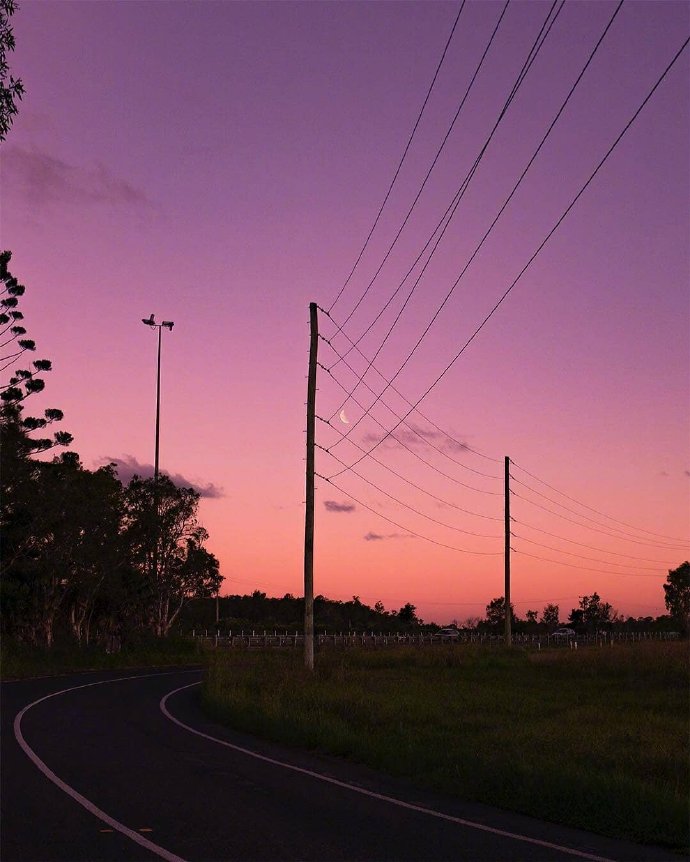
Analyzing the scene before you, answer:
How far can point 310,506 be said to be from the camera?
33031 millimetres

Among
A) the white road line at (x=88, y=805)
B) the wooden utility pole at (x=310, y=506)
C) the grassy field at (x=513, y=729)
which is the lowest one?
the white road line at (x=88, y=805)

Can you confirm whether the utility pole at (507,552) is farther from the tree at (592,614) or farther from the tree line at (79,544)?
the tree at (592,614)

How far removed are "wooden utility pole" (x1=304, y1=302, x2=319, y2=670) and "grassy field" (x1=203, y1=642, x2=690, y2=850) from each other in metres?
1.46

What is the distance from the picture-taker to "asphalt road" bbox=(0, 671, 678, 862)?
9422 millimetres

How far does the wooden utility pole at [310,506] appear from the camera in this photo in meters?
32.0

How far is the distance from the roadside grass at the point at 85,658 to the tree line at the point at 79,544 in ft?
7.50

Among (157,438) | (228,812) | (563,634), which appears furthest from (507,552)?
(563,634)

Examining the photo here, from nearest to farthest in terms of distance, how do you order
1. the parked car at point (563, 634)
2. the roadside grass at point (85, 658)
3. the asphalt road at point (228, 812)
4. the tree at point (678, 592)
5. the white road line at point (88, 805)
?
the white road line at point (88, 805) → the asphalt road at point (228, 812) → the roadside grass at point (85, 658) → the parked car at point (563, 634) → the tree at point (678, 592)

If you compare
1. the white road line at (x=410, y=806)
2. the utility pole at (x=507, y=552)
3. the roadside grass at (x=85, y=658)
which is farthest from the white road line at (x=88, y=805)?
the utility pole at (x=507, y=552)

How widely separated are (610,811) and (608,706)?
13902 mm

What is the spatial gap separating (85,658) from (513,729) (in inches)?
1316

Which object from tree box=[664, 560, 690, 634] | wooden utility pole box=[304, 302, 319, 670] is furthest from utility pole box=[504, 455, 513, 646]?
tree box=[664, 560, 690, 634]

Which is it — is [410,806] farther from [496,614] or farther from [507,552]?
[496,614]

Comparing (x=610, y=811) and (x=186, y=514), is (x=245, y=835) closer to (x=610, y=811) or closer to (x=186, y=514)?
(x=610, y=811)
